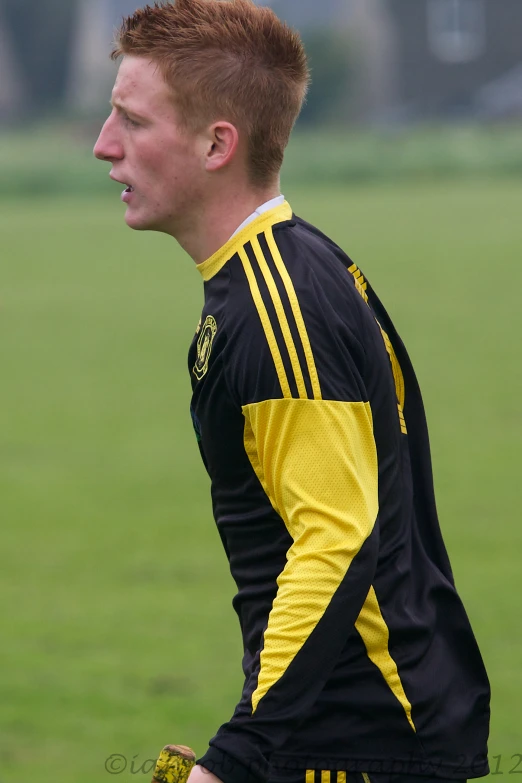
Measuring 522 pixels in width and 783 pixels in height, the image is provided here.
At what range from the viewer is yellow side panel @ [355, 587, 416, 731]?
2.54m

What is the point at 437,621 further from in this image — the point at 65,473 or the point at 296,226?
the point at 65,473

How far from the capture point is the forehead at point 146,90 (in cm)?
264

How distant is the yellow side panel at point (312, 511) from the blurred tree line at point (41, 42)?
256 feet

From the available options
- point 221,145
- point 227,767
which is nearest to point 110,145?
point 221,145

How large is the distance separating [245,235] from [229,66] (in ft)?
1.06

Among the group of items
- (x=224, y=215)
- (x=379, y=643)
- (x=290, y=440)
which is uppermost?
(x=224, y=215)

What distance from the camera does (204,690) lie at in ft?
20.8

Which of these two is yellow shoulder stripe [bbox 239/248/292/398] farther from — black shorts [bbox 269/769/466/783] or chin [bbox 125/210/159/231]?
black shorts [bbox 269/769/466/783]

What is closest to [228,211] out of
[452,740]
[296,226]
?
[296,226]

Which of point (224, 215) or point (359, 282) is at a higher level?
point (224, 215)

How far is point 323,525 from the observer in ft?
7.78

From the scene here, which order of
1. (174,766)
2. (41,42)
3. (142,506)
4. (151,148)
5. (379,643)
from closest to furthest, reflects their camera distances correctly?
(174,766)
(379,643)
(151,148)
(142,506)
(41,42)

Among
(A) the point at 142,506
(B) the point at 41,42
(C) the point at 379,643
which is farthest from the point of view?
(B) the point at 41,42

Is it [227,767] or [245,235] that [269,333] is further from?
[227,767]
